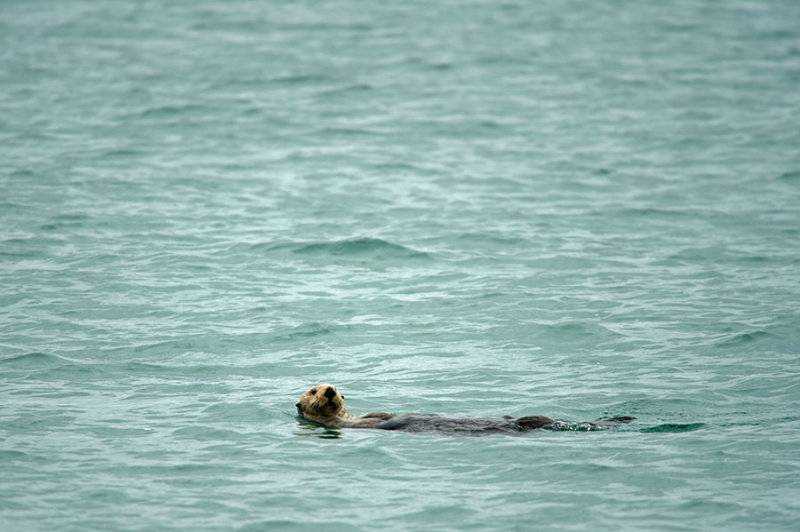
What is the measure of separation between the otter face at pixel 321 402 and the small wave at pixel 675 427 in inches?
98.4

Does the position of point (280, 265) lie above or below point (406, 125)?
below

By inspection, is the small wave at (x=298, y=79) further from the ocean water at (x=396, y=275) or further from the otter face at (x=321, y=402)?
the otter face at (x=321, y=402)

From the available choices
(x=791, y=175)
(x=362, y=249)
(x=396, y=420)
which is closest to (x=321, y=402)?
(x=396, y=420)

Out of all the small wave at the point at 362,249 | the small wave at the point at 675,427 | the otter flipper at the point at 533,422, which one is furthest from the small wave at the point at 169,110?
the small wave at the point at 675,427

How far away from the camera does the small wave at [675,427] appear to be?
307 inches

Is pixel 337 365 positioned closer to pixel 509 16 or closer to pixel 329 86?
pixel 329 86

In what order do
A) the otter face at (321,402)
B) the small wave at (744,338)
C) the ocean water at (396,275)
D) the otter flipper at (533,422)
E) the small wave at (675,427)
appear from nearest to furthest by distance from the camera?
1. the ocean water at (396,275)
2. the otter flipper at (533,422)
3. the small wave at (675,427)
4. the otter face at (321,402)
5. the small wave at (744,338)

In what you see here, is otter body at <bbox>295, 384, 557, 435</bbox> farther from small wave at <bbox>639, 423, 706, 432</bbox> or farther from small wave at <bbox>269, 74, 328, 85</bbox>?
small wave at <bbox>269, 74, 328, 85</bbox>

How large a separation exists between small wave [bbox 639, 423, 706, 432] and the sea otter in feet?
0.68

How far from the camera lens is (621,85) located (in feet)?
73.0

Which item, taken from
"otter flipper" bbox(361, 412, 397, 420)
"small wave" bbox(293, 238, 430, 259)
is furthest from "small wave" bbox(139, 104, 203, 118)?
"otter flipper" bbox(361, 412, 397, 420)

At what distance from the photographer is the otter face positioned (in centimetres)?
794

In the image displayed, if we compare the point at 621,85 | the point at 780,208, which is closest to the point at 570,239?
the point at 780,208

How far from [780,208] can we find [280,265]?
769cm
